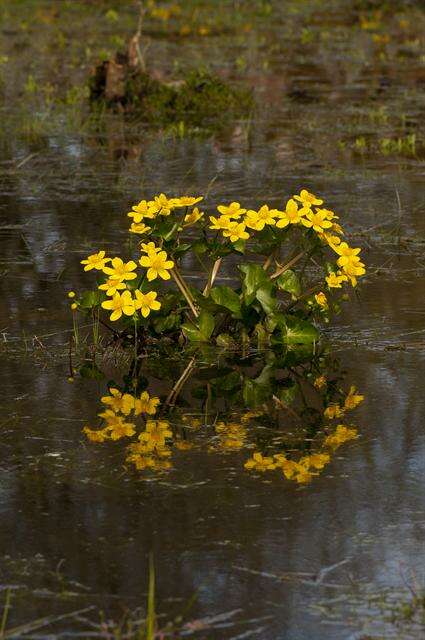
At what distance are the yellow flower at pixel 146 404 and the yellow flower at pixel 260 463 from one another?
61 cm

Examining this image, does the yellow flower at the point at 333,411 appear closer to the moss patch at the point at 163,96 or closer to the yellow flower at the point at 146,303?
the yellow flower at the point at 146,303

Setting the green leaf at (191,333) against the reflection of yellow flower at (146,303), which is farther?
the green leaf at (191,333)

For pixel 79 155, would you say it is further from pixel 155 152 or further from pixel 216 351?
pixel 216 351

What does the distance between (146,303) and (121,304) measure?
0.10 metres

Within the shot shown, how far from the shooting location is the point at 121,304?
5391 mm

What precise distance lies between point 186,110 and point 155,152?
2270mm

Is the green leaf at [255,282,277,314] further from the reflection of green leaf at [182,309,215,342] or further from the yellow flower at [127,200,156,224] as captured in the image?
the yellow flower at [127,200,156,224]

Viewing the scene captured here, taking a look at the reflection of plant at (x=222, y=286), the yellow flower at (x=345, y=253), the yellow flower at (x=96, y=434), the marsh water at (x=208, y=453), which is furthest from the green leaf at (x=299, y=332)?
the yellow flower at (x=96, y=434)

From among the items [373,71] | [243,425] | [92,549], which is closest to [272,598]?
[92,549]

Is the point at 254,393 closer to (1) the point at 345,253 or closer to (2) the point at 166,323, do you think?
(2) the point at 166,323

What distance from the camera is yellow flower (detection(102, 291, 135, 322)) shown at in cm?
536

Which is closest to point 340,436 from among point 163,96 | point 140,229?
point 140,229

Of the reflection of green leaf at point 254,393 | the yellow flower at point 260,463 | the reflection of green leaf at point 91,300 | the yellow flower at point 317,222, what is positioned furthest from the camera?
the reflection of green leaf at point 91,300

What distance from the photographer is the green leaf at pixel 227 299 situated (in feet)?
18.0
